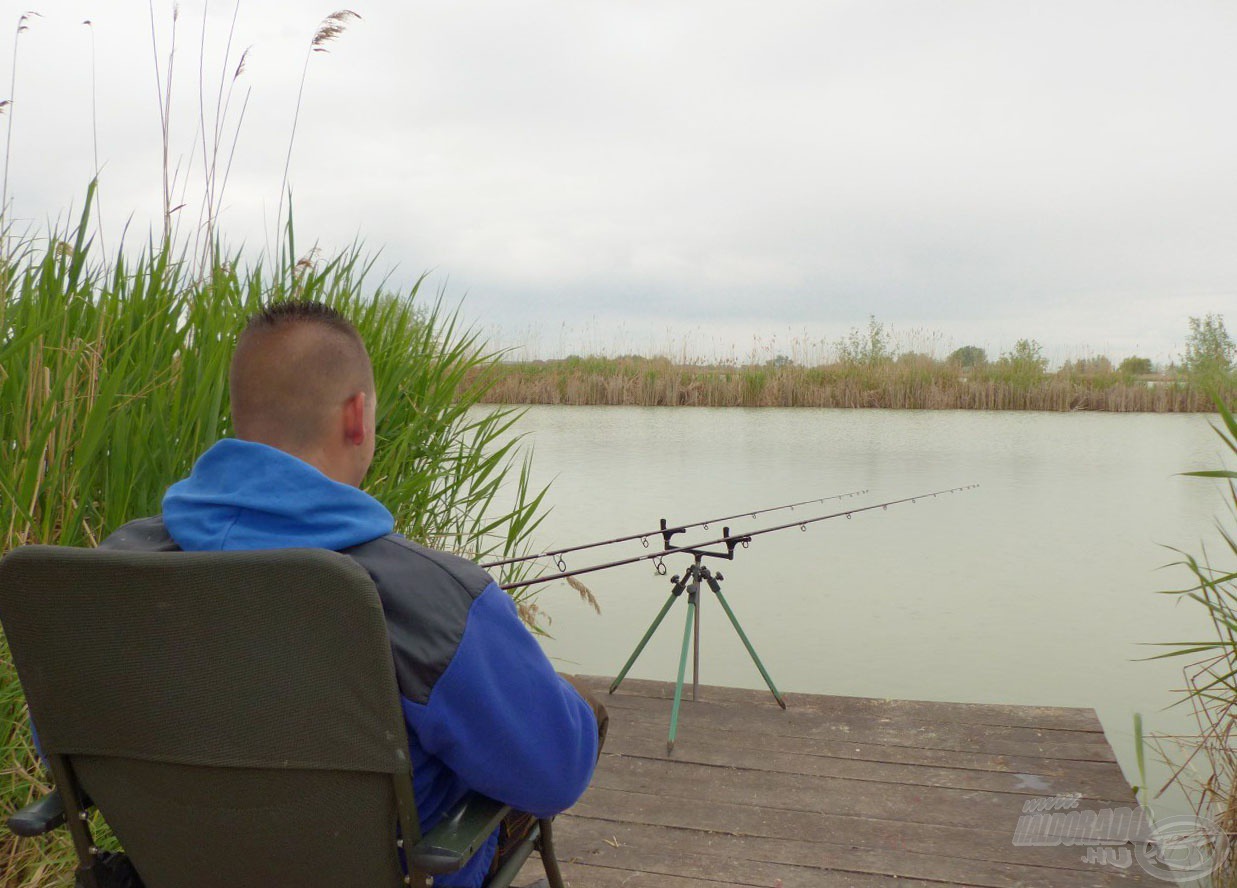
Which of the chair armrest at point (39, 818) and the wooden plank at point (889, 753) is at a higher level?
the chair armrest at point (39, 818)

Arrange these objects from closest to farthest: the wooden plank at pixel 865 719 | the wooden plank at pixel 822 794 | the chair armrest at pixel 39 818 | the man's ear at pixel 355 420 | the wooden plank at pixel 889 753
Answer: the chair armrest at pixel 39 818, the man's ear at pixel 355 420, the wooden plank at pixel 822 794, the wooden plank at pixel 889 753, the wooden plank at pixel 865 719

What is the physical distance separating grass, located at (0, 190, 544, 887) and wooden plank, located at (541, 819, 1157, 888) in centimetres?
128

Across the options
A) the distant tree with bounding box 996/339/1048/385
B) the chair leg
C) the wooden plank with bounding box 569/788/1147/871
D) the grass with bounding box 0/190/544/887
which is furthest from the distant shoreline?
the chair leg

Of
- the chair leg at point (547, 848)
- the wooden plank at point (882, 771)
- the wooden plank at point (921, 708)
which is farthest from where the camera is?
the wooden plank at point (921, 708)

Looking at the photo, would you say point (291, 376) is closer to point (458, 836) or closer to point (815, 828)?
point (458, 836)

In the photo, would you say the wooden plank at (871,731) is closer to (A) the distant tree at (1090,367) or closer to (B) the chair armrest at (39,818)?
(B) the chair armrest at (39,818)

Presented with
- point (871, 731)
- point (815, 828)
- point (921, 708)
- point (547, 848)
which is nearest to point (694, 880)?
point (815, 828)

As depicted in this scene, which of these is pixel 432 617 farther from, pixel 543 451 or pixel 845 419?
pixel 845 419

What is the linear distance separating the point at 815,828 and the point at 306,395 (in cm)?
200

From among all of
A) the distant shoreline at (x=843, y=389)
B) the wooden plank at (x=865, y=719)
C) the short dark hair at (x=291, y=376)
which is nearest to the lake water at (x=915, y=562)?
the wooden plank at (x=865, y=719)

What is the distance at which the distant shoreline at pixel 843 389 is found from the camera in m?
15.3

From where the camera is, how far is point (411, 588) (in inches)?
45.9

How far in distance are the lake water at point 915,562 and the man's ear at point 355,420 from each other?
138 inches

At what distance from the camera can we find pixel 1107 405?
51.7ft
